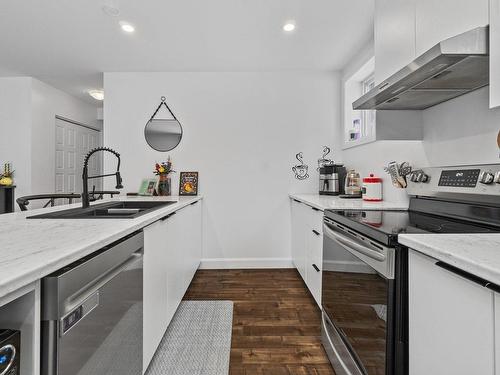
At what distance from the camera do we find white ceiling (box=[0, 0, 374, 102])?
2.29 metres

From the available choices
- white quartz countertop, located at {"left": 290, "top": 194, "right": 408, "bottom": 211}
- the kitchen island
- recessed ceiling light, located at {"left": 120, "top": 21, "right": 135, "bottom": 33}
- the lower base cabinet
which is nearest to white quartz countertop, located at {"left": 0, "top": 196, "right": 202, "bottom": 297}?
the kitchen island

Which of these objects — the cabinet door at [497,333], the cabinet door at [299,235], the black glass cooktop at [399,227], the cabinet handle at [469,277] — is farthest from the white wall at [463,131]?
the cabinet door at [299,235]

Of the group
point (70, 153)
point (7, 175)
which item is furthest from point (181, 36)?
point (70, 153)

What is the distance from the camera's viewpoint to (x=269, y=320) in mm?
2203

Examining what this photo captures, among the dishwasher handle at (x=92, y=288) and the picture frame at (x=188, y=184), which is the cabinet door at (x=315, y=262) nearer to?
the dishwasher handle at (x=92, y=288)

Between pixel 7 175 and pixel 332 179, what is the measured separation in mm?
4130

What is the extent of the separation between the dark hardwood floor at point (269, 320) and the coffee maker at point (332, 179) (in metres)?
0.99

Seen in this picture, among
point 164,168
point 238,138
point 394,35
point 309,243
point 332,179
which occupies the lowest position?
point 309,243

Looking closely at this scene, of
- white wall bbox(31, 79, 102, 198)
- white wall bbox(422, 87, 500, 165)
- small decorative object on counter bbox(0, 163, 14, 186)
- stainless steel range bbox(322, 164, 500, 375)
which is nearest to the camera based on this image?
stainless steel range bbox(322, 164, 500, 375)

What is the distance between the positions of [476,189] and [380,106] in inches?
31.8

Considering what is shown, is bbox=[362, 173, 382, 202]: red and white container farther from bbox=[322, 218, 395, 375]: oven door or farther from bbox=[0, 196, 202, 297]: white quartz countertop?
bbox=[0, 196, 202, 297]: white quartz countertop

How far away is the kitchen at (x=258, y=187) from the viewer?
80 cm

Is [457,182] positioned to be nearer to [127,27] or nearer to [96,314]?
[96,314]

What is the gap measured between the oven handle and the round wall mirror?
237 cm
